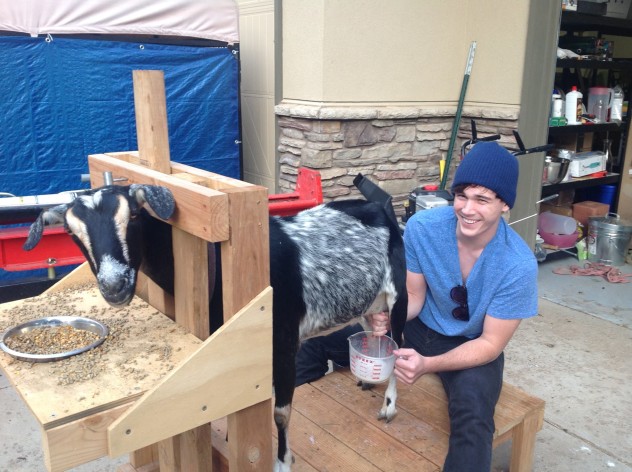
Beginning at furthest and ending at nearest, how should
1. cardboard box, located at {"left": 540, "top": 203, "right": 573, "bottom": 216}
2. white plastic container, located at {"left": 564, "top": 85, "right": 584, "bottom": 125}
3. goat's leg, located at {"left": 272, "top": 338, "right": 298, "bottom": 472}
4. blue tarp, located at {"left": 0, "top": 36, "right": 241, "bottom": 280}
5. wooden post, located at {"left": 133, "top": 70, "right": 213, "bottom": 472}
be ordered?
cardboard box, located at {"left": 540, "top": 203, "right": 573, "bottom": 216} < white plastic container, located at {"left": 564, "top": 85, "right": 584, "bottom": 125} < blue tarp, located at {"left": 0, "top": 36, "right": 241, "bottom": 280} < goat's leg, located at {"left": 272, "top": 338, "right": 298, "bottom": 472} < wooden post, located at {"left": 133, "top": 70, "right": 213, "bottom": 472}

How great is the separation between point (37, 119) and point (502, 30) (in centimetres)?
422

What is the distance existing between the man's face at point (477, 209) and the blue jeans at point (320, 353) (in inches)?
38.6

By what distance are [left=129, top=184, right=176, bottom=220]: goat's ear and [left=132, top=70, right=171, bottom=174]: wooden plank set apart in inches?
12.4

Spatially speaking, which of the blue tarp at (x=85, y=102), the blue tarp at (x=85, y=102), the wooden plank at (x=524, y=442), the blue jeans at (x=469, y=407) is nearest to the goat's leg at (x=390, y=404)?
the blue jeans at (x=469, y=407)

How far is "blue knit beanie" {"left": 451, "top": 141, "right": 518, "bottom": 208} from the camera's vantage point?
7.28 ft

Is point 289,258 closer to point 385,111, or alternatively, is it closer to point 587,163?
point 385,111

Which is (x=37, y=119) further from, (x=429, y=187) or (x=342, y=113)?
(x=429, y=187)

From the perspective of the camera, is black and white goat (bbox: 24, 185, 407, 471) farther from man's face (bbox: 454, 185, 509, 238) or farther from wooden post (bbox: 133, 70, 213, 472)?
man's face (bbox: 454, 185, 509, 238)

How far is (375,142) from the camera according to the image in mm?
5402

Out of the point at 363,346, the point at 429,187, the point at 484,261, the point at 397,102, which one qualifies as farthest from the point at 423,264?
the point at 397,102

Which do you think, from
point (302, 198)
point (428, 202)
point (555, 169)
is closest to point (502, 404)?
point (302, 198)

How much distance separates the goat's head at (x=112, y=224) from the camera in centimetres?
159

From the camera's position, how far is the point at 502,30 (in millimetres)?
5383

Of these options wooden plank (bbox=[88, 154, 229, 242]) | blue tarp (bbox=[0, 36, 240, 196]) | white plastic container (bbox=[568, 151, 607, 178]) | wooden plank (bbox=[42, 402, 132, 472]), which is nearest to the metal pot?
white plastic container (bbox=[568, 151, 607, 178])
